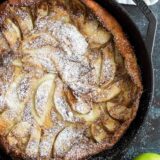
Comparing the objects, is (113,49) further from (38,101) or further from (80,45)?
(38,101)

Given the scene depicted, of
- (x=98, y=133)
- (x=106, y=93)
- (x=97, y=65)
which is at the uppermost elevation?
(x=97, y=65)

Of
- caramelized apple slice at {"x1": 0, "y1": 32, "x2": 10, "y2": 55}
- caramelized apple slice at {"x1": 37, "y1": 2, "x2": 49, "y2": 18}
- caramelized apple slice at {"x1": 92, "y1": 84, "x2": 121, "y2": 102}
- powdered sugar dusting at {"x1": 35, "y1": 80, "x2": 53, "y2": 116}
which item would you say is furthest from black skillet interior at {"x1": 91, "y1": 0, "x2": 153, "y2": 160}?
caramelized apple slice at {"x1": 0, "y1": 32, "x2": 10, "y2": 55}

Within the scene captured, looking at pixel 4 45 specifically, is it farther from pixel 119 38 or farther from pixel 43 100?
pixel 119 38

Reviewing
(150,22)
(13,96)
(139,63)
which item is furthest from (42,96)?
(150,22)

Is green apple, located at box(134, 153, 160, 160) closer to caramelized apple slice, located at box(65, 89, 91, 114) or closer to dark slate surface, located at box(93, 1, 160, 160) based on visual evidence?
dark slate surface, located at box(93, 1, 160, 160)

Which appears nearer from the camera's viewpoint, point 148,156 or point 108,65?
point 108,65

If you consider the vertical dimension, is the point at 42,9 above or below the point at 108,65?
above

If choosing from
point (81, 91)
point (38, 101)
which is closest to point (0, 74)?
point (38, 101)
